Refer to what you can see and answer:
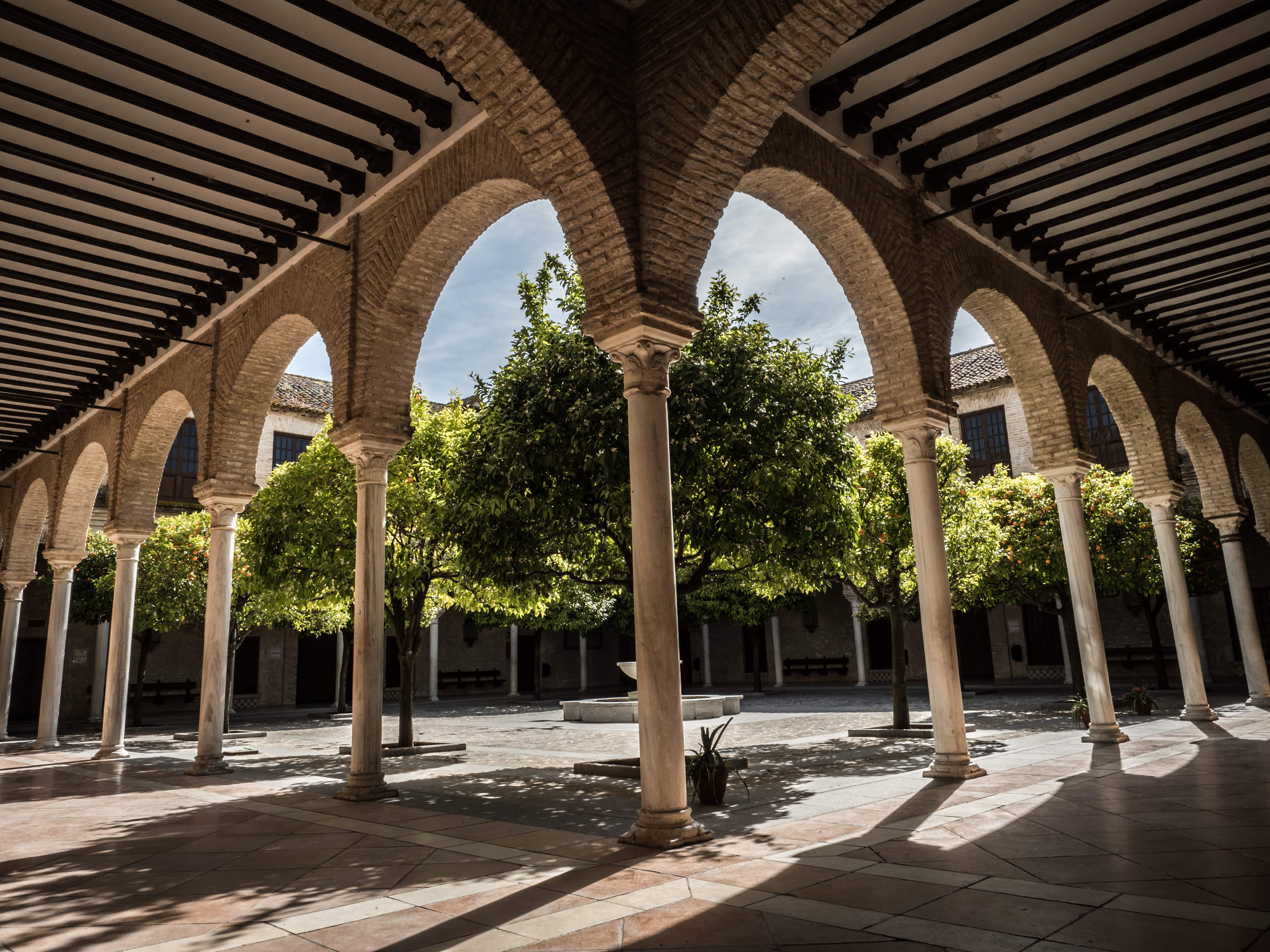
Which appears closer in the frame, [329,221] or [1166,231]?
[329,221]

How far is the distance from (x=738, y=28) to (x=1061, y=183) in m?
5.22

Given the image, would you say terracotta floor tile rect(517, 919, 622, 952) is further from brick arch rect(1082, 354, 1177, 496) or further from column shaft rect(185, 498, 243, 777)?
brick arch rect(1082, 354, 1177, 496)

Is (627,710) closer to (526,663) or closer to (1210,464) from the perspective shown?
(1210,464)

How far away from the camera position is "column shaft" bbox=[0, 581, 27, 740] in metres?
16.8

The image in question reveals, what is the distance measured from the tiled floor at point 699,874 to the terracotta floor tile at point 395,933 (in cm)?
2

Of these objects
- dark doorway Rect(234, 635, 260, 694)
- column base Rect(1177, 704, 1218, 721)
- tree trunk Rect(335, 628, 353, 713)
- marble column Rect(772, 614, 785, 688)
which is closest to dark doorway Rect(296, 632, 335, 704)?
dark doorway Rect(234, 635, 260, 694)

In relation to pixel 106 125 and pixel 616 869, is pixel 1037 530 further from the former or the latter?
pixel 106 125

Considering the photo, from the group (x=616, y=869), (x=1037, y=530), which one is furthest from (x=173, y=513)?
(x=616, y=869)

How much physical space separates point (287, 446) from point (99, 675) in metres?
→ 8.80

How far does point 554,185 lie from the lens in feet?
20.4

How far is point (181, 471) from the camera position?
26516mm

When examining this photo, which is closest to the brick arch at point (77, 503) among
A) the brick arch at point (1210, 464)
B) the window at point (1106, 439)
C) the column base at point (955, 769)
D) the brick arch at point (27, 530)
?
the brick arch at point (27, 530)

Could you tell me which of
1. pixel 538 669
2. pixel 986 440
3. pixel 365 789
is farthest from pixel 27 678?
pixel 986 440

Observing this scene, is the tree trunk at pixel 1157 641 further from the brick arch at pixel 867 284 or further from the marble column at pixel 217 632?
the marble column at pixel 217 632
